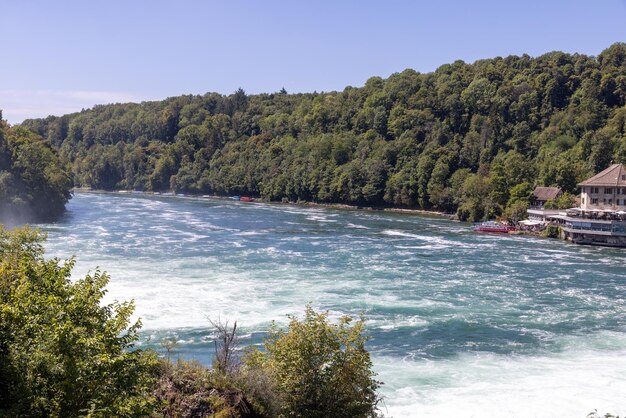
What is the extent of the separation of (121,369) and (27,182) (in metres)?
80.1

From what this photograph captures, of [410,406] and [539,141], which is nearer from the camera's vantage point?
[410,406]

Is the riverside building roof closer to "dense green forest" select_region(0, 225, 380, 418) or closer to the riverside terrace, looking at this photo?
the riverside terrace

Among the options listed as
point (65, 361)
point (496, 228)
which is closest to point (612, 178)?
point (496, 228)

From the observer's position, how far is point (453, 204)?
100062 mm

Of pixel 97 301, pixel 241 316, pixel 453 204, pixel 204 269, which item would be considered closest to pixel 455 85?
pixel 453 204

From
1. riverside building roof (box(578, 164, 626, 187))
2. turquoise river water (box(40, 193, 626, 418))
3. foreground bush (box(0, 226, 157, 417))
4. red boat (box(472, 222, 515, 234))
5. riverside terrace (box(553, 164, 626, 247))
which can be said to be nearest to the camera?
foreground bush (box(0, 226, 157, 417))

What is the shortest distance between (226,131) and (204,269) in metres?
133

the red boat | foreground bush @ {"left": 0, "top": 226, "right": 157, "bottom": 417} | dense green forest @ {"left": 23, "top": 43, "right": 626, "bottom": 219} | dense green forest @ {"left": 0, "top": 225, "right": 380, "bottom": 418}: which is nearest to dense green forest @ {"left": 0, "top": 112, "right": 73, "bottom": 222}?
dense green forest @ {"left": 23, "top": 43, "right": 626, "bottom": 219}

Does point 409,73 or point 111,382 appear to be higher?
point 409,73

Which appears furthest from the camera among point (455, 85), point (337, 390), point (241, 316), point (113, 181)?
point (113, 181)

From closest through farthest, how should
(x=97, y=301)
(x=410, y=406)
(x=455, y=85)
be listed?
(x=97, y=301) → (x=410, y=406) → (x=455, y=85)

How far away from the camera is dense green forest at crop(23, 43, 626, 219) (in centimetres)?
9294

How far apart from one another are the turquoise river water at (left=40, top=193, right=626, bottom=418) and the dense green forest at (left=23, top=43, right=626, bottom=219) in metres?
29.0

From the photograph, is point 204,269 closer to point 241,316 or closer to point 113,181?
point 241,316
